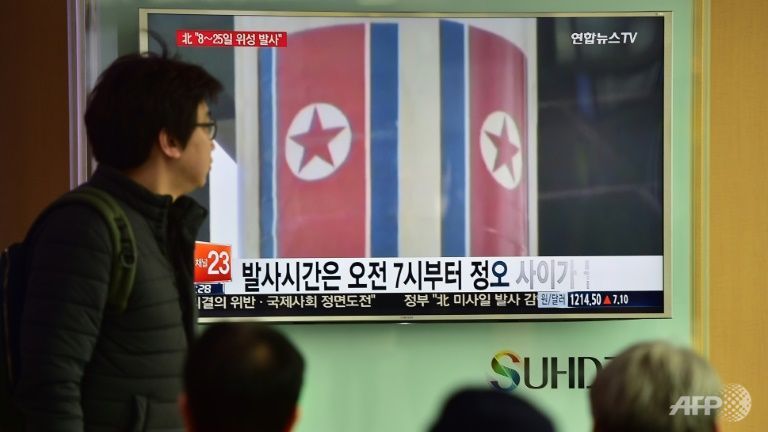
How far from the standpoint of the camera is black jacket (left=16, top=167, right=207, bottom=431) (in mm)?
1923

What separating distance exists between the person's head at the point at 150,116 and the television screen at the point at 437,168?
117cm

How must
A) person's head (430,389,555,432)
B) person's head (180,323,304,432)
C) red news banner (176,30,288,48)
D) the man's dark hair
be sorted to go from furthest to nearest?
red news banner (176,30,288,48), the man's dark hair, person's head (180,323,304,432), person's head (430,389,555,432)

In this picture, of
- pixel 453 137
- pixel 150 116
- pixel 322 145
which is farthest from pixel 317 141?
pixel 150 116

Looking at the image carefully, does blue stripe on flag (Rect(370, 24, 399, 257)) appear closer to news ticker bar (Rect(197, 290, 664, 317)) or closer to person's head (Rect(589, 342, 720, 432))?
news ticker bar (Rect(197, 290, 664, 317))

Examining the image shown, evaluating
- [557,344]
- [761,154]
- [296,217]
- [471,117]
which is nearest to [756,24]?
[761,154]

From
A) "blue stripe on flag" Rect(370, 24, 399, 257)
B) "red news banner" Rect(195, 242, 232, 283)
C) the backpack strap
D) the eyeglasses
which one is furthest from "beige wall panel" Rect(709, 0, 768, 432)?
the backpack strap

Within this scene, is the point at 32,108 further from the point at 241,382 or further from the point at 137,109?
the point at 241,382

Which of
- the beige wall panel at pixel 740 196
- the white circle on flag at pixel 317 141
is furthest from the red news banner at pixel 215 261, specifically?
the beige wall panel at pixel 740 196

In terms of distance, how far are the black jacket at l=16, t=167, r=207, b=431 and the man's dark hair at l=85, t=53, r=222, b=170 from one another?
0.05 meters

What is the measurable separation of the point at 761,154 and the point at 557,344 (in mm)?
875

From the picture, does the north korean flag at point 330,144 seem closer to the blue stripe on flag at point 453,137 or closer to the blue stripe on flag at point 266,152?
the blue stripe on flag at point 266,152

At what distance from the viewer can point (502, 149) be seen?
340 cm

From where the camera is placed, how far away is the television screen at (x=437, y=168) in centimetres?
336

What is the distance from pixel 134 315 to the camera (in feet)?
6.66
